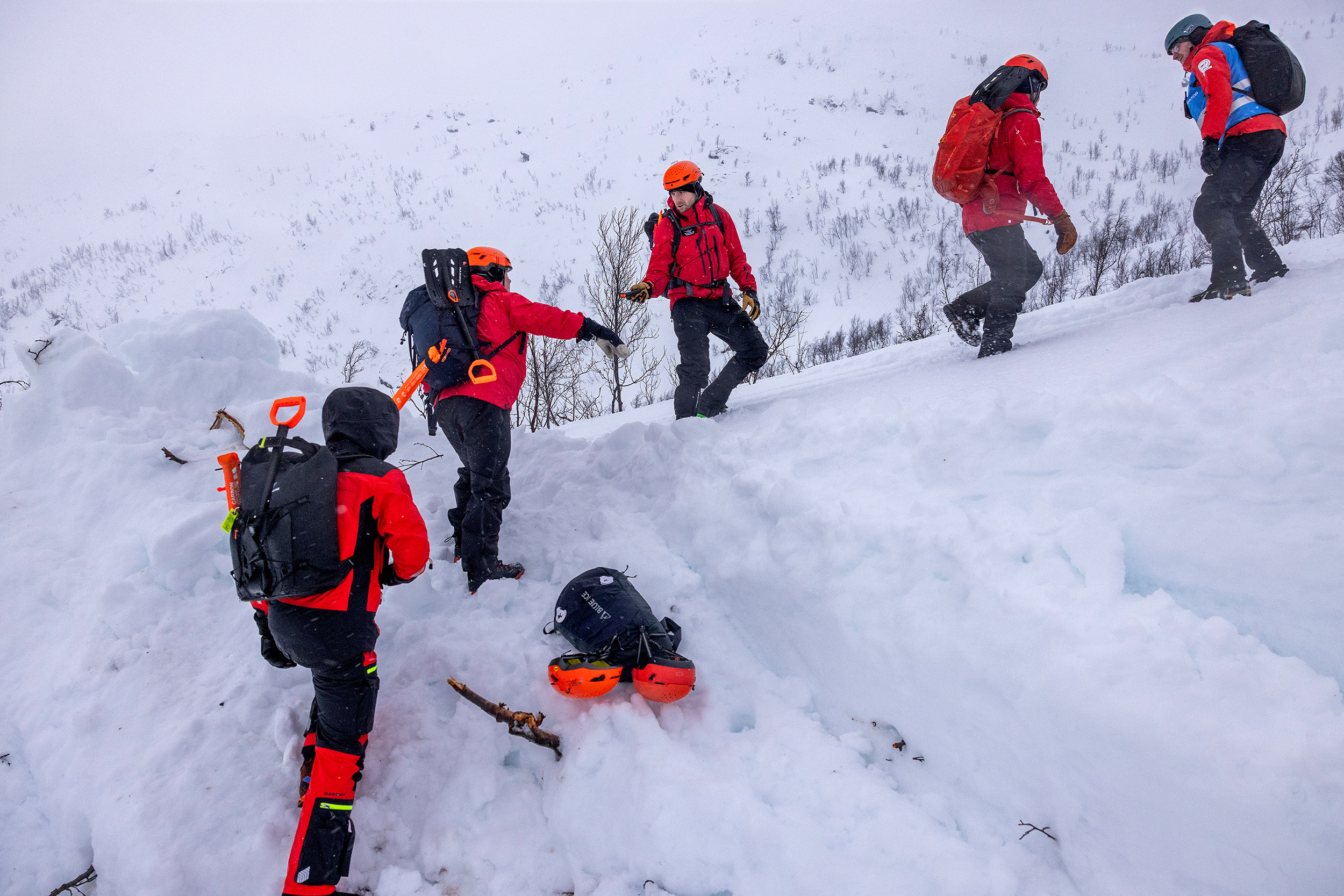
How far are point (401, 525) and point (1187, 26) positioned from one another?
5.34 m

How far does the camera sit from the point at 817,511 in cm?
275

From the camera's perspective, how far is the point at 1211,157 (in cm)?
362

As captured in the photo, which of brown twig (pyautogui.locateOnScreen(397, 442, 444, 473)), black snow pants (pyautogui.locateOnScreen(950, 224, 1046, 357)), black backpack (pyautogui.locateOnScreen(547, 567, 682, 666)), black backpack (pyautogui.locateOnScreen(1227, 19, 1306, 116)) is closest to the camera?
black backpack (pyautogui.locateOnScreen(547, 567, 682, 666))

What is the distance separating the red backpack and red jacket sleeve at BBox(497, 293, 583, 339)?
2302 mm

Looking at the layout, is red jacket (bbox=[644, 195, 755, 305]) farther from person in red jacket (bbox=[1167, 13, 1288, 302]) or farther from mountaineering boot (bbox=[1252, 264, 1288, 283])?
mountaineering boot (bbox=[1252, 264, 1288, 283])

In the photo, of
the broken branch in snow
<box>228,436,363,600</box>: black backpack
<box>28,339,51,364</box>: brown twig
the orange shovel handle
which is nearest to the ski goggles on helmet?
<box>228,436,363,600</box>: black backpack

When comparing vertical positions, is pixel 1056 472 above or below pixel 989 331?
below

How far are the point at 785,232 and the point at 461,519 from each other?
19.4 meters

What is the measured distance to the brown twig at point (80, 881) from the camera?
1.87 meters

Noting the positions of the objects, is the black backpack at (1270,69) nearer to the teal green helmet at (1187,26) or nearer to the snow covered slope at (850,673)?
the teal green helmet at (1187,26)

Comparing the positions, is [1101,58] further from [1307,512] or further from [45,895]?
[45,895]

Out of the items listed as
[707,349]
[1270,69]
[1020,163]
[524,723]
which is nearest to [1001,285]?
[1020,163]

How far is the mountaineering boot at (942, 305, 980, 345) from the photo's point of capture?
4.15 metres

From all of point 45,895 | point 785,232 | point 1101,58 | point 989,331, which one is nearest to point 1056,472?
point 989,331
